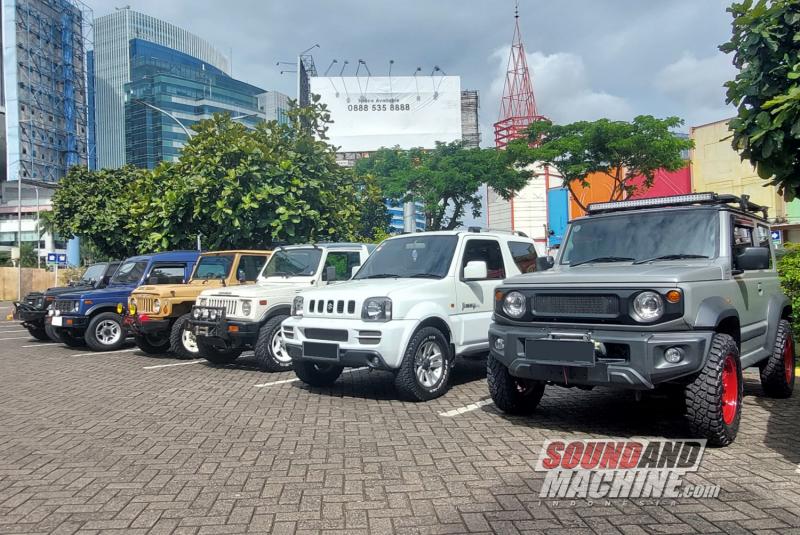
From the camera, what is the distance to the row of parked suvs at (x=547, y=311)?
16.5 ft

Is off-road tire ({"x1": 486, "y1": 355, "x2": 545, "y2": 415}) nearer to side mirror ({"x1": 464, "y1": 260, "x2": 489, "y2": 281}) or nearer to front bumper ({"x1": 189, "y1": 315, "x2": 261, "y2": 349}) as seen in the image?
side mirror ({"x1": 464, "y1": 260, "x2": 489, "y2": 281})

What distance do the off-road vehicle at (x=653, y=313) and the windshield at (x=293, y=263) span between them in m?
4.51

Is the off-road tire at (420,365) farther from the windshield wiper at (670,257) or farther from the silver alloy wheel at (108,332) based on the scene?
the silver alloy wheel at (108,332)

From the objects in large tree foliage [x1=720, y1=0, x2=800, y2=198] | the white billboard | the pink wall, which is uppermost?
the white billboard

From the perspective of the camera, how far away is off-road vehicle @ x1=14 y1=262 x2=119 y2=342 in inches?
583

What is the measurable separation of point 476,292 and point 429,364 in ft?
4.02

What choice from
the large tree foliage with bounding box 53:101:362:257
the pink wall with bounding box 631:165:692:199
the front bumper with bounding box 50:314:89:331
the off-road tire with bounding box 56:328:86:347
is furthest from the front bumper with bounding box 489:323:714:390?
the pink wall with bounding box 631:165:692:199

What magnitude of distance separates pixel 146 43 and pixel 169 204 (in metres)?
133

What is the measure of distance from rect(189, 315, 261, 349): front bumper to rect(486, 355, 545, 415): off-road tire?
4.37 metres

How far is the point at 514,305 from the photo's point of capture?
19.0ft

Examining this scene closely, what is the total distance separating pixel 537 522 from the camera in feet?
12.2

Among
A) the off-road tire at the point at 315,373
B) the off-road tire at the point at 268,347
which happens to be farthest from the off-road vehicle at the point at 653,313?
the off-road tire at the point at 268,347

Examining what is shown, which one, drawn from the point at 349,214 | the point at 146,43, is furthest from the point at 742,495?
the point at 146,43

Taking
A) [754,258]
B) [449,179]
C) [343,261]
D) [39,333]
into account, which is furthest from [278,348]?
[449,179]
